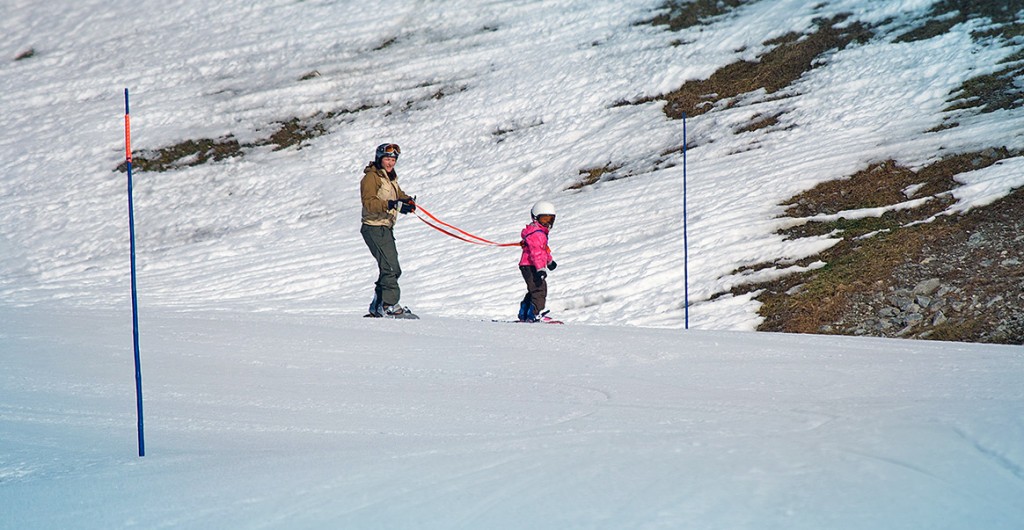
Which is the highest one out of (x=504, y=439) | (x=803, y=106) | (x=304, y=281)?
(x=803, y=106)

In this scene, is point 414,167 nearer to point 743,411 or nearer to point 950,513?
point 743,411

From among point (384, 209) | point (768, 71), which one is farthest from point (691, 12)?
point (384, 209)

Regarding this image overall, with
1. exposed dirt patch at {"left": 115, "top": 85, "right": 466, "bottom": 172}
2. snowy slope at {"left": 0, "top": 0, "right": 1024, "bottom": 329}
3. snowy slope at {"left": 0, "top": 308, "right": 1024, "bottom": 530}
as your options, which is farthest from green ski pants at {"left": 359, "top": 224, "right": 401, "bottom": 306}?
exposed dirt patch at {"left": 115, "top": 85, "right": 466, "bottom": 172}

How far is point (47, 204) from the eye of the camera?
23.2 m

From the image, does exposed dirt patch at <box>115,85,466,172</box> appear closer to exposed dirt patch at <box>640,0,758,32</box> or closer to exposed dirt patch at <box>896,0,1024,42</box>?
exposed dirt patch at <box>640,0,758,32</box>

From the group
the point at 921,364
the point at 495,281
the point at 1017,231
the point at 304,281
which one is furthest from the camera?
the point at 304,281

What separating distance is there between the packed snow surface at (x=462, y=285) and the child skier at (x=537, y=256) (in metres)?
1.11

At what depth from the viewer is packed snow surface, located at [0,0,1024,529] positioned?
4.10 metres

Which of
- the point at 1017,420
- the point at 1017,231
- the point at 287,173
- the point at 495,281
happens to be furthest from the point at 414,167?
the point at 1017,420

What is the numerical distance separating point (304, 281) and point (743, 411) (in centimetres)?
1261

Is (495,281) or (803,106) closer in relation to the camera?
(495,281)

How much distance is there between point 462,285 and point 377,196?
480cm

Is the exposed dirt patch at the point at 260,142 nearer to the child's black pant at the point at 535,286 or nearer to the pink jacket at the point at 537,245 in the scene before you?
the child's black pant at the point at 535,286

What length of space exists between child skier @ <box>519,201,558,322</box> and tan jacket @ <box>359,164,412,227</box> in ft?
4.89
